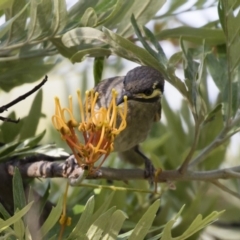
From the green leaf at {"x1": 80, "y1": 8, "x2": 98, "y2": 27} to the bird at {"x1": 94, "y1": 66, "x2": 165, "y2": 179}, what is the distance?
35 centimetres

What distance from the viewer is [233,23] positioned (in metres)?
0.88

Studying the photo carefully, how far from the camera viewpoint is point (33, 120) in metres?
1.13

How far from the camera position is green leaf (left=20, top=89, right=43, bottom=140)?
1.12m

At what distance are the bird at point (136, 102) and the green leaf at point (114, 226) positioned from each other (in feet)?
1.77

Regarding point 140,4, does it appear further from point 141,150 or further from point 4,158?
point 141,150

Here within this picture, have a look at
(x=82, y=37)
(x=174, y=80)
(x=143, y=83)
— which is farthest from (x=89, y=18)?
(x=143, y=83)

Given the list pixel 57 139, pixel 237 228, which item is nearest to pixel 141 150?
pixel 57 139

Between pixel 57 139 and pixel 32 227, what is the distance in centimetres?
66

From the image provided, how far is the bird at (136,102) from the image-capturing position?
1.28 metres

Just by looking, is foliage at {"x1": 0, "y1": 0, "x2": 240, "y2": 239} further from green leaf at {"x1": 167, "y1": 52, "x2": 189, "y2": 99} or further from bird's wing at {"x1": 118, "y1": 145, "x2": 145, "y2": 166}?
bird's wing at {"x1": 118, "y1": 145, "x2": 145, "y2": 166}

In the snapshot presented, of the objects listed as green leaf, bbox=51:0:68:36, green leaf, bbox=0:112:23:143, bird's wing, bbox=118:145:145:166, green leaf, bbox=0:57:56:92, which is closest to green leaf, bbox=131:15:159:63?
green leaf, bbox=51:0:68:36

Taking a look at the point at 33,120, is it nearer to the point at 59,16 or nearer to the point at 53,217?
the point at 59,16

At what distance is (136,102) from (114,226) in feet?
2.46

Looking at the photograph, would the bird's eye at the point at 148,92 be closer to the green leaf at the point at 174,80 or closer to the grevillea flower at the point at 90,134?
the green leaf at the point at 174,80
